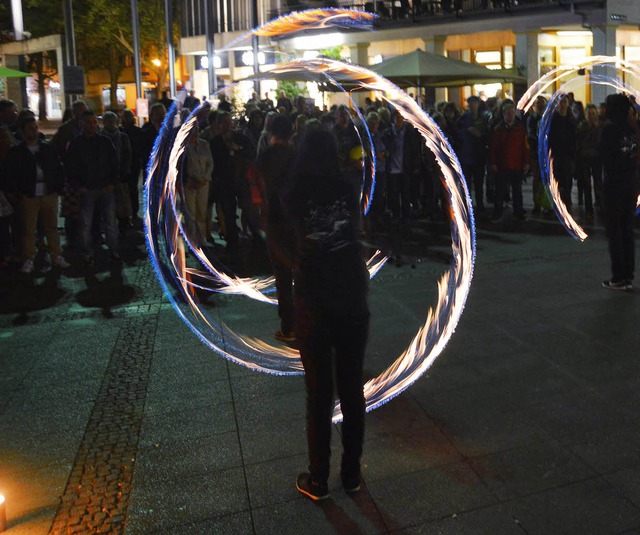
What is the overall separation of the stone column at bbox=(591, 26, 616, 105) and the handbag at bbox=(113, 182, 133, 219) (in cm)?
1738

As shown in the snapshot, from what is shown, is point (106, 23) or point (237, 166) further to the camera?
point (106, 23)

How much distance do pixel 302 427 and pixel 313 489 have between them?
2.99 feet

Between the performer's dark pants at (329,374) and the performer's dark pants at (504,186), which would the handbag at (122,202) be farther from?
the performer's dark pants at (329,374)

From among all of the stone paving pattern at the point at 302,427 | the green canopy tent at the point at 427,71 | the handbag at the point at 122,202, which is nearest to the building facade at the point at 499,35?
the green canopy tent at the point at 427,71

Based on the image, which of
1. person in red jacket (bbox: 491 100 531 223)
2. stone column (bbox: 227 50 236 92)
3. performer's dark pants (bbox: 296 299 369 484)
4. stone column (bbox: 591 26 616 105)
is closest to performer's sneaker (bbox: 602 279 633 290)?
person in red jacket (bbox: 491 100 531 223)

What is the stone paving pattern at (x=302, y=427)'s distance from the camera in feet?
12.3

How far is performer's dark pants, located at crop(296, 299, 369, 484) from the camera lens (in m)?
3.70

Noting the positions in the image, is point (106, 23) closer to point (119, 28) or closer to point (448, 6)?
point (119, 28)

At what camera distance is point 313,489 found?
12.7 ft

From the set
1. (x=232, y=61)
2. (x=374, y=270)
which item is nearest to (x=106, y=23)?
(x=232, y=61)

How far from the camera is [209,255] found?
10562mm

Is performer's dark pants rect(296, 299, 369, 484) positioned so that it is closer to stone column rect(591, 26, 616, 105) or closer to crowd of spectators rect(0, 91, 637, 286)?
crowd of spectators rect(0, 91, 637, 286)

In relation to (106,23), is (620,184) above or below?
below

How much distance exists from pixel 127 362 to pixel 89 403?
877 millimetres
